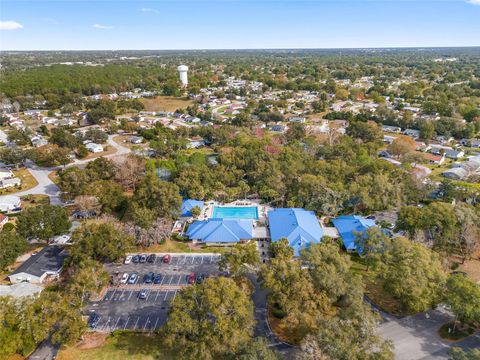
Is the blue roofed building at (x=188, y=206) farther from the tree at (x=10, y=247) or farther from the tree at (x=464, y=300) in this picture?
the tree at (x=464, y=300)

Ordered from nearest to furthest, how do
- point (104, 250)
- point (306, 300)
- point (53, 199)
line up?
point (306, 300) < point (104, 250) < point (53, 199)

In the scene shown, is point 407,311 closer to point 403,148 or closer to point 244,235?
point 244,235

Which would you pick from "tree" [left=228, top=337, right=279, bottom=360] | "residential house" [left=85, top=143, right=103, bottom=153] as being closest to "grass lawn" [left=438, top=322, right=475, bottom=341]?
"tree" [left=228, top=337, right=279, bottom=360]

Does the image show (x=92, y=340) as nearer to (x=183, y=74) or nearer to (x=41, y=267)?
(x=41, y=267)

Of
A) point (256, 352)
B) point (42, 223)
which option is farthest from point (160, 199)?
point (256, 352)

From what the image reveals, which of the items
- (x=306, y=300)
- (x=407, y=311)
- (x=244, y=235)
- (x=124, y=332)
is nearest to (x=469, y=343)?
(x=407, y=311)

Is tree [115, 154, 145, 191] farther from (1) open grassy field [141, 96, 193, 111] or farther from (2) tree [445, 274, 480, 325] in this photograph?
(1) open grassy field [141, 96, 193, 111]

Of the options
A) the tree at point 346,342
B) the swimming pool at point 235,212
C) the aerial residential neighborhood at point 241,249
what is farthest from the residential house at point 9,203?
the tree at point 346,342
